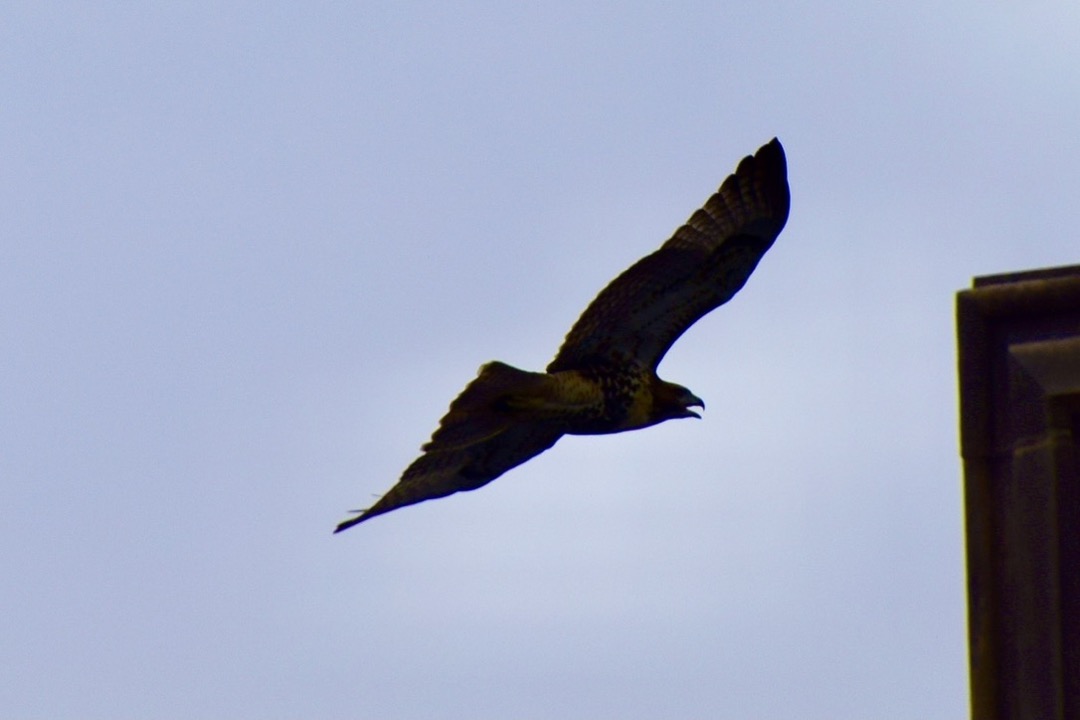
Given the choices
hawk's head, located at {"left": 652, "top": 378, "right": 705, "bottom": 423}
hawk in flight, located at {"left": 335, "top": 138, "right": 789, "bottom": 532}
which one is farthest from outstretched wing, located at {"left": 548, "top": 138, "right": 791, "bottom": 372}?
hawk's head, located at {"left": 652, "top": 378, "right": 705, "bottom": 423}

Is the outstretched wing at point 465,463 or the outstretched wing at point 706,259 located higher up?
the outstretched wing at point 706,259

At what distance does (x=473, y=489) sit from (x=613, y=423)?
98cm

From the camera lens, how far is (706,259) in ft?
36.2

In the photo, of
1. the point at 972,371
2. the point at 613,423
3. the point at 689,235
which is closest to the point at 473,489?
the point at 613,423

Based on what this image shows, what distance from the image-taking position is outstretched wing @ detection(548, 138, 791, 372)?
11.0m

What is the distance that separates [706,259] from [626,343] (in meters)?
0.76

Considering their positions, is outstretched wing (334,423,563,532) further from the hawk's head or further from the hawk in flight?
the hawk's head

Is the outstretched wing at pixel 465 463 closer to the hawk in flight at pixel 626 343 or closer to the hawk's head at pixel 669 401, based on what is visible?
the hawk in flight at pixel 626 343

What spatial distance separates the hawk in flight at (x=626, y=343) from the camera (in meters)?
10.8

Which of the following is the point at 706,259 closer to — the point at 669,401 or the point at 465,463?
the point at 669,401

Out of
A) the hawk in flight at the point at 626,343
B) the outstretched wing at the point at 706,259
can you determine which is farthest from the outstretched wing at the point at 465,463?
the outstretched wing at the point at 706,259

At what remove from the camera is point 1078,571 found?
311 inches

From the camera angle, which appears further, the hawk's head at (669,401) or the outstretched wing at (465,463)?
the hawk's head at (669,401)

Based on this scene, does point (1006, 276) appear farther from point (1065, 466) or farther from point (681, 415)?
point (681, 415)
